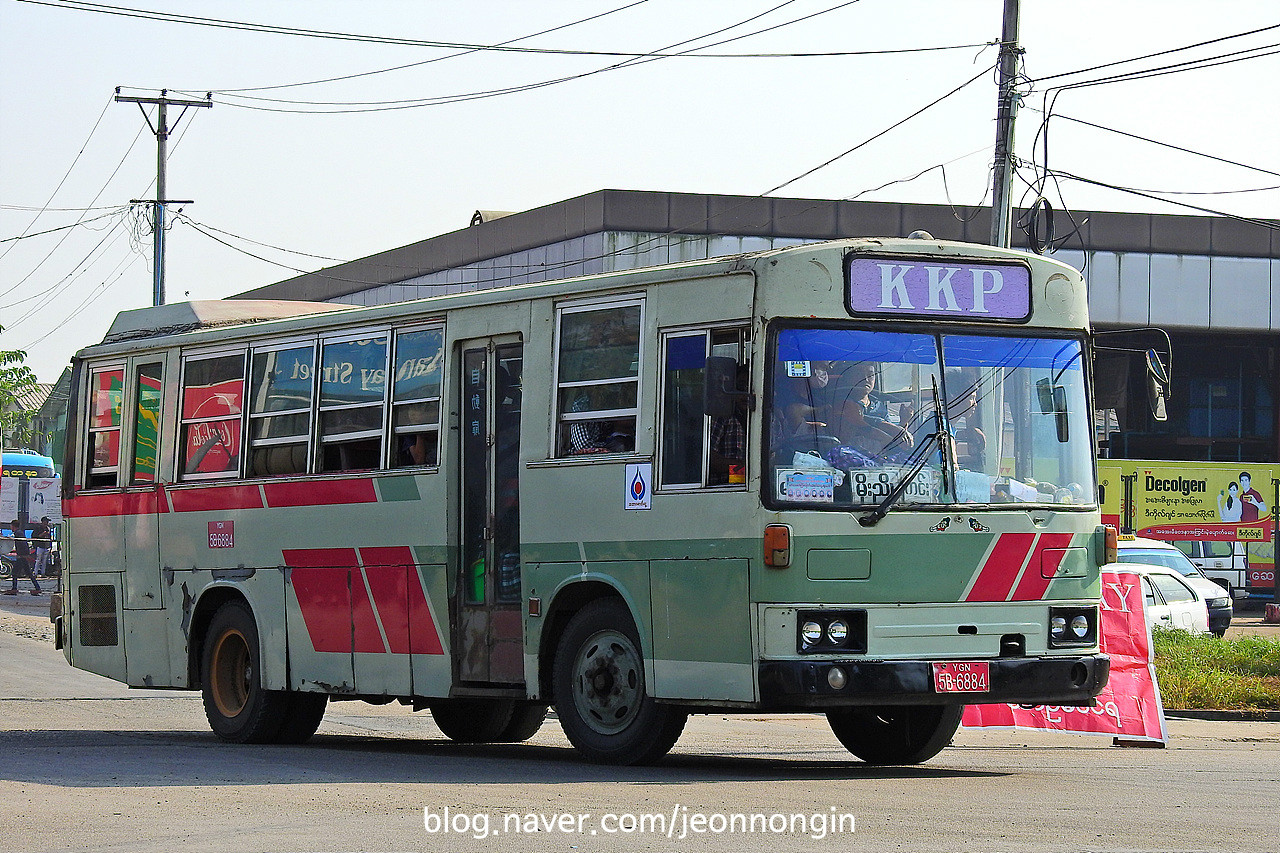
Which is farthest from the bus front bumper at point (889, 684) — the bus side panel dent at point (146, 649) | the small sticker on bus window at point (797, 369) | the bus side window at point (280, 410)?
the bus side panel dent at point (146, 649)

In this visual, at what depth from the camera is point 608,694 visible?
11453 mm

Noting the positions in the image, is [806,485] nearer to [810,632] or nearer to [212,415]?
[810,632]

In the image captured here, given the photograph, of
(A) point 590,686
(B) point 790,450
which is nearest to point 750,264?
(B) point 790,450

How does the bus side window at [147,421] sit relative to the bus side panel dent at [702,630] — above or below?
above

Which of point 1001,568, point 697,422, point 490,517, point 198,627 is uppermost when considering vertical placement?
point 697,422

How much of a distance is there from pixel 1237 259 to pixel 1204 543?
23.2 ft

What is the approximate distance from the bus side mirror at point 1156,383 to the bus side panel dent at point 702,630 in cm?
302

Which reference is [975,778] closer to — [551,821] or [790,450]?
[790,450]

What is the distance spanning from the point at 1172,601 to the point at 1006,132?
1031cm

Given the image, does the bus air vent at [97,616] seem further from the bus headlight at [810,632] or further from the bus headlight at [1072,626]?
the bus headlight at [1072,626]

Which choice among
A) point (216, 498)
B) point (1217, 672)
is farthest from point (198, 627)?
point (1217, 672)

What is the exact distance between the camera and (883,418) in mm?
10672

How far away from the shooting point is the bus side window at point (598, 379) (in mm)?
11430

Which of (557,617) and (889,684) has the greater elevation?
(557,617)
